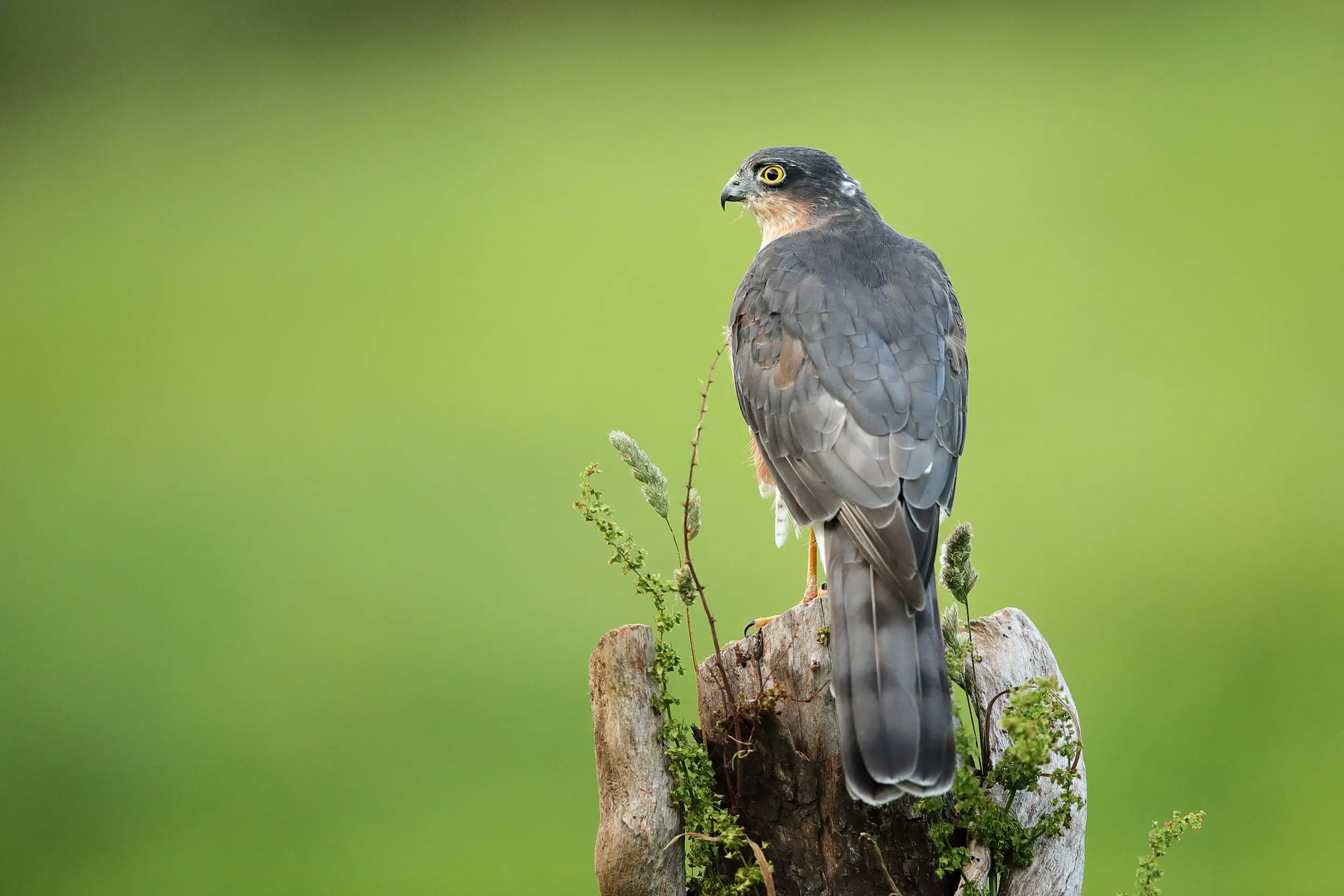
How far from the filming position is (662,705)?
1833 mm

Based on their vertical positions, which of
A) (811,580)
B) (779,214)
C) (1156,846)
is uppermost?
(779,214)

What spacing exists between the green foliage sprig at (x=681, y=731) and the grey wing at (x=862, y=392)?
322mm

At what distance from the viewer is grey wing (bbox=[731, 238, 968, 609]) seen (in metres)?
1.92

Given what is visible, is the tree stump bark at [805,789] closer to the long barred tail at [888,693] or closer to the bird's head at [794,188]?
the long barred tail at [888,693]

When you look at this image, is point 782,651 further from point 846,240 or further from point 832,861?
point 846,240

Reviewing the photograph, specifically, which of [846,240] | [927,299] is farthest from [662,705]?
[846,240]

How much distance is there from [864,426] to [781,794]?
27.6 inches

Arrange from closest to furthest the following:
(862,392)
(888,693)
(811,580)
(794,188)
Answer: (888,693), (862,392), (811,580), (794,188)

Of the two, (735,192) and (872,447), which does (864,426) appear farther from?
(735,192)

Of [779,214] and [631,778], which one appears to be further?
[779,214]

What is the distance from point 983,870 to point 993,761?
190 mm

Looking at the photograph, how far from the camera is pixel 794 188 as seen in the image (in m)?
2.99

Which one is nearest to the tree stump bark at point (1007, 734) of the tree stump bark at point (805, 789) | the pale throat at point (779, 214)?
the tree stump bark at point (805, 789)

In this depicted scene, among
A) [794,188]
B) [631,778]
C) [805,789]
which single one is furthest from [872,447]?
[794,188]
